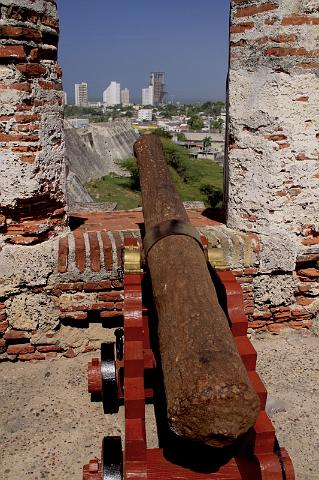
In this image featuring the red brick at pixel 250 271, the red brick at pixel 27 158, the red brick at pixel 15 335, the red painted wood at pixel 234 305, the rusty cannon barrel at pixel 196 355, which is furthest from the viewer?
the red brick at pixel 250 271

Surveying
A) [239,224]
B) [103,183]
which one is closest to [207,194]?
[103,183]

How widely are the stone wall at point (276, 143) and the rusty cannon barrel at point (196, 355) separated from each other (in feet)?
5.60

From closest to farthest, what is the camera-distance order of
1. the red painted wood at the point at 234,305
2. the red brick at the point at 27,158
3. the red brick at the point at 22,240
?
the red painted wood at the point at 234,305 < the red brick at the point at 27,158 < the red brick at the point at 22,240

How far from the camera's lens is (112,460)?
7.89 feet

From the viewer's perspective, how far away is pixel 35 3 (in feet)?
11.7

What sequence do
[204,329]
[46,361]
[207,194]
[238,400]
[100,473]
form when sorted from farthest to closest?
[207,194] → [46,361] → [100,473] → [204,329] → [238,400]

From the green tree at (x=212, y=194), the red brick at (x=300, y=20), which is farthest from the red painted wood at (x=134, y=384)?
the green tree at (x=212, y=194)

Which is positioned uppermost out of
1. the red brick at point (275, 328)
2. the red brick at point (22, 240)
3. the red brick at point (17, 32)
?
the red brick at point (17, 32)

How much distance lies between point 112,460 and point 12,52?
2.88m

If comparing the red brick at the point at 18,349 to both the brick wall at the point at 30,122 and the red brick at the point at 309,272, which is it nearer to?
the brick wall at the point at 30,122

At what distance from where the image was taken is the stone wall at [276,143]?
3.85 meters

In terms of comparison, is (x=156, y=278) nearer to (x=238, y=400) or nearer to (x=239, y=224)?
(x=238, y=400)

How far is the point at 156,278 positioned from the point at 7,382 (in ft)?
6.65

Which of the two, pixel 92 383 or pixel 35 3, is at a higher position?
pixel 35 3
